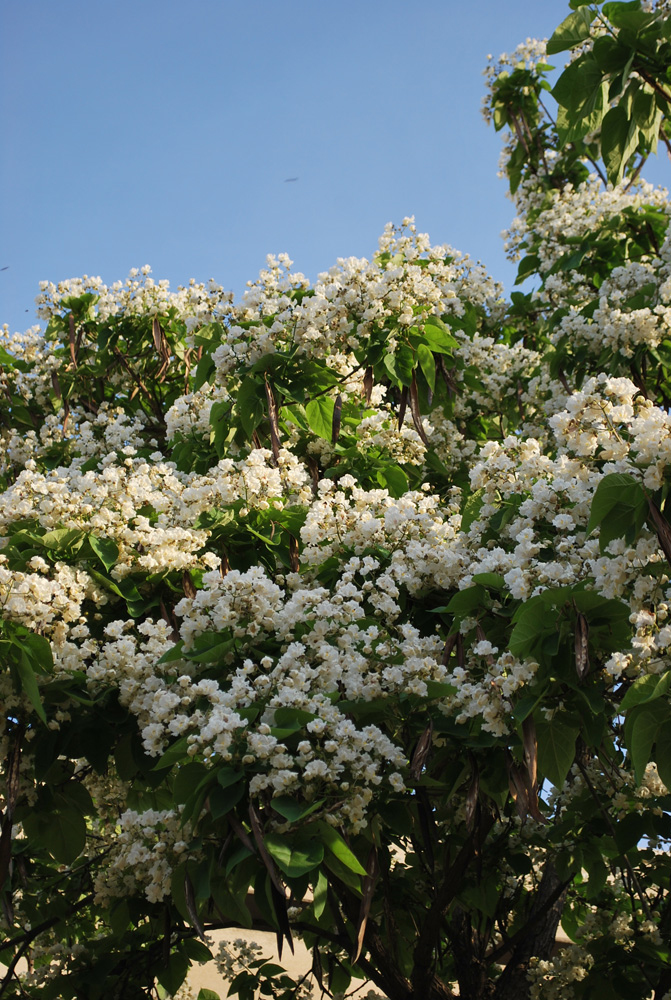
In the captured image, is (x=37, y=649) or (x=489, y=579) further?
(x=37, y=649)

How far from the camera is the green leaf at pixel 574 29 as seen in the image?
129 inches

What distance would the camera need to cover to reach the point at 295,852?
2.19 meters

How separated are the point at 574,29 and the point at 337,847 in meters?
2.95

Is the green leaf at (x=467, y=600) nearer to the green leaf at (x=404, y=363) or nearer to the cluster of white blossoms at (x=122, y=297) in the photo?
the green leaf at (x=404, y=363)

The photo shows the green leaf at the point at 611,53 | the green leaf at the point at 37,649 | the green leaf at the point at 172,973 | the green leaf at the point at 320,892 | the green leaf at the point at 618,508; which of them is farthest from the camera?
the green leaf at the point at 172,973

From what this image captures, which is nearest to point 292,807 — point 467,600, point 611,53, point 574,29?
point 467,600

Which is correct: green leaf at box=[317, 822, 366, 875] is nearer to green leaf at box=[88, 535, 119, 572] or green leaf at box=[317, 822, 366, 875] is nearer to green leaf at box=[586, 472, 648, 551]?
green leaf at box=[586, 472, 648, 551]

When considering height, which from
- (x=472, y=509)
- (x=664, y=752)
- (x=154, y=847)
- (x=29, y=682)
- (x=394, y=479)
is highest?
(x=394, y=479)

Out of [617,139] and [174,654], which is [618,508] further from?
[617,139]

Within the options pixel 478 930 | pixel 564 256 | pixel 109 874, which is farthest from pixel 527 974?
pixel 564 256

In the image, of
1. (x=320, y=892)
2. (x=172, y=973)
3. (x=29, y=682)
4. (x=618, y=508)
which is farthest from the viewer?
(x=172, y=973)

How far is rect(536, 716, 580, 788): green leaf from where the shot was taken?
257cm

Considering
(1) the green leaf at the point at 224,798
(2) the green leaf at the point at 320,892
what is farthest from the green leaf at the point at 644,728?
(1) the green leaf at the point at 224,798

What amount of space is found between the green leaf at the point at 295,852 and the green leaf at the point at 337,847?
0.02 meters
